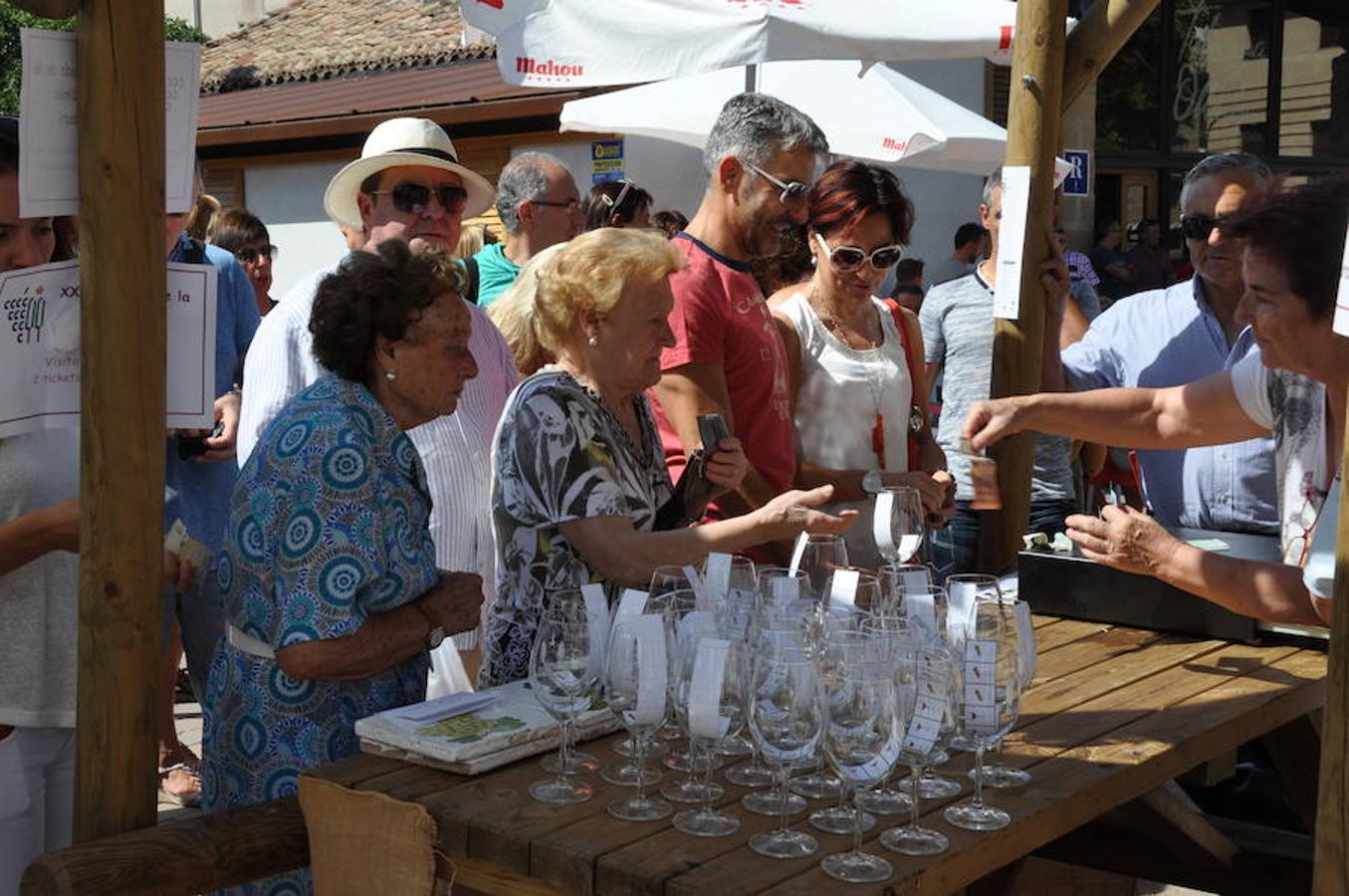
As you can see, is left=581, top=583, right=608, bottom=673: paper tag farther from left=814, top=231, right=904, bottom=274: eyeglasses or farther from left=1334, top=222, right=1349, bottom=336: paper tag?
left=814, top=231, right=904, bottom=274: eyeglasses

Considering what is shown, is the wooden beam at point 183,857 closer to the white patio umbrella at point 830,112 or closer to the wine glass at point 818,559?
the wine glass at point 818,559

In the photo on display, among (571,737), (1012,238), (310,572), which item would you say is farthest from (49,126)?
(1012,238)

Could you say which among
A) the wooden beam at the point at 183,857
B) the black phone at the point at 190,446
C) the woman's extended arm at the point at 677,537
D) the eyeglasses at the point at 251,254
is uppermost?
the eyeglasses at the point at 251,254

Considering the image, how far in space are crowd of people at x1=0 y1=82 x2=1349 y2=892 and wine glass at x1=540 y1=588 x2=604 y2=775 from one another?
384 mm

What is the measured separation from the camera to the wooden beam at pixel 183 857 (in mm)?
2217

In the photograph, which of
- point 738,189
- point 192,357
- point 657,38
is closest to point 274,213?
point 657,38

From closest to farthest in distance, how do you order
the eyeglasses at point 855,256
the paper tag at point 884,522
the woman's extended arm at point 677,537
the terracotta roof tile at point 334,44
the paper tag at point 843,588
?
the paper tag at point 843,588, the woman's extended arm at point 677,537, the paper tag at point 884,522, the eyeglasses at point 855,256, the terracotta roof tile at point 334,44

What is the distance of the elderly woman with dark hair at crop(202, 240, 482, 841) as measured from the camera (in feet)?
8.22

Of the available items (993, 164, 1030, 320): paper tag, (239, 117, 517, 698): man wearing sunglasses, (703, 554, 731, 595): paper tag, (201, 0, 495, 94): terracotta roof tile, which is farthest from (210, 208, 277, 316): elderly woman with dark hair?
(201, 0, 495, 94): terracotta roof tile

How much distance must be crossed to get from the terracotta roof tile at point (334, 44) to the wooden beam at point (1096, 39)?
12320mm

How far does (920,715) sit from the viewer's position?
84.4 inches

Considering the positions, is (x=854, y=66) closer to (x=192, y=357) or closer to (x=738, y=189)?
(x=738, y=189)

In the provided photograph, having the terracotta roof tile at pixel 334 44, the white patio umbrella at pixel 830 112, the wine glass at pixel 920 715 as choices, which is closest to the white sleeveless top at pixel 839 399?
the wine glass at pixel 920 715

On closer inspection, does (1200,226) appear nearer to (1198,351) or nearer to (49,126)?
(1198,351)
